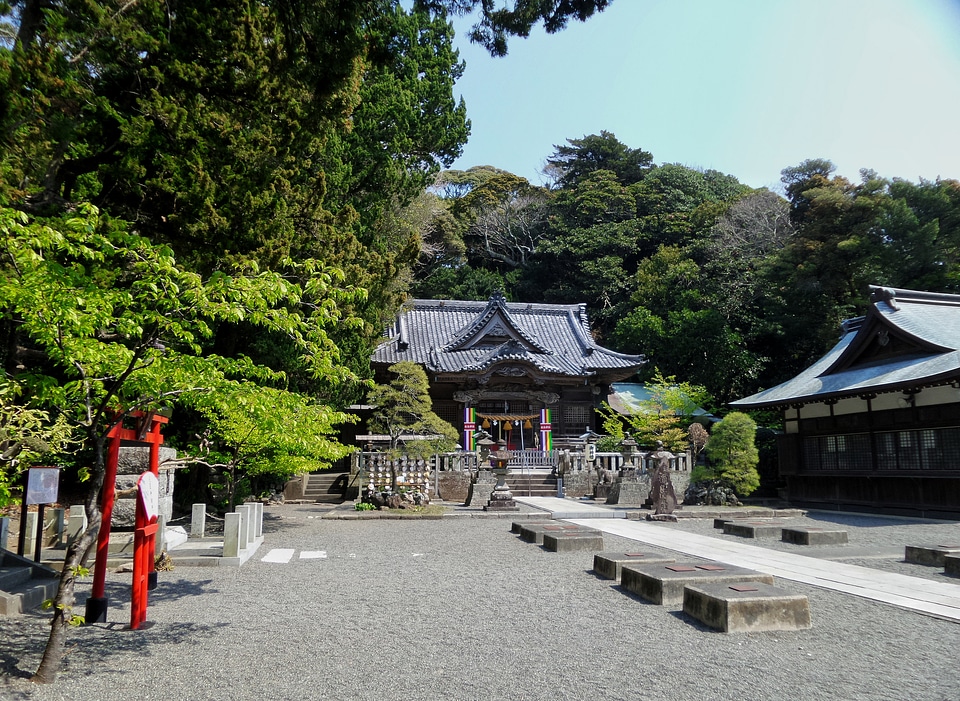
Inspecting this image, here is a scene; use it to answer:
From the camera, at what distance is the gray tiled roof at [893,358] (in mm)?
15062

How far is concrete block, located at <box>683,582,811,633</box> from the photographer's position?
5066 millimetres

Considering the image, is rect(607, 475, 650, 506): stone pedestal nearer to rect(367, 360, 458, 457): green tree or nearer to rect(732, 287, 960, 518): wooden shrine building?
rect(732, 287, 960, 518): wooden shrine building

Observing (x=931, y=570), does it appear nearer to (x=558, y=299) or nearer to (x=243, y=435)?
(x=243, y=435)

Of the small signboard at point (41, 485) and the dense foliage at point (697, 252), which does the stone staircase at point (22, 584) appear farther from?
the dense foliage at point (697, 252)

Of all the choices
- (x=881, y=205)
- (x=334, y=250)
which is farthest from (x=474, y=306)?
→ (x=334, y=250)

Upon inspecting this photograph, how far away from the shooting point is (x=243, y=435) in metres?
10.5

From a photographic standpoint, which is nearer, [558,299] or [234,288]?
[234,288]

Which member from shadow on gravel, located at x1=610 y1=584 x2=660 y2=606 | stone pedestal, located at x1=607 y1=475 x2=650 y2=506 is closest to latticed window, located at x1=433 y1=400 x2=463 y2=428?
stone pedestal, located at x1=607 y1=475 x2=650 y2=506

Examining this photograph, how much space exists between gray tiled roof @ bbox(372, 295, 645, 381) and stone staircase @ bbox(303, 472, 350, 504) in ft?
19.2

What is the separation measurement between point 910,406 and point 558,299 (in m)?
27.1

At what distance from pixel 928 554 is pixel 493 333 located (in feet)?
70.4

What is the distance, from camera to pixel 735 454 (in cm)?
1764

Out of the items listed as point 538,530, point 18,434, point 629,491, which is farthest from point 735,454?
point 18,434

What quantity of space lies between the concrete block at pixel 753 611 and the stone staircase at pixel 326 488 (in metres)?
15.8
